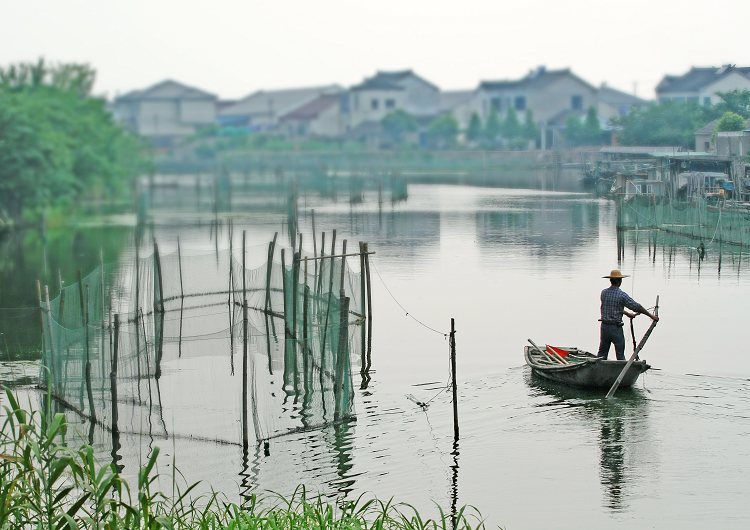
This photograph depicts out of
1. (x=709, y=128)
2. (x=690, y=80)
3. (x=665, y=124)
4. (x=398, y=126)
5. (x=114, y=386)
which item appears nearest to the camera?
(x=114, y=386)

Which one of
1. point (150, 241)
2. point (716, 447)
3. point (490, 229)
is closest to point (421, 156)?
point (490, 229)

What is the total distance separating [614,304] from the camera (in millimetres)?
14344

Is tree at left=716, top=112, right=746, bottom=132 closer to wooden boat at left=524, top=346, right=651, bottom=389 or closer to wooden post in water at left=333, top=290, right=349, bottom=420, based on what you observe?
wooden boat at left=524, top=346, right=651, bottom=389

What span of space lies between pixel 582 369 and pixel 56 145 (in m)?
28.8

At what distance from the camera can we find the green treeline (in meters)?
38.4

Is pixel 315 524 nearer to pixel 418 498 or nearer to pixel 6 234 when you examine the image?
pixel 418 498

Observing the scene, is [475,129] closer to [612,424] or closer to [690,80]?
[690,80]

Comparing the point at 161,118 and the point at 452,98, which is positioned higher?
the point at 452,98

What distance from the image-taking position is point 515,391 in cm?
1508

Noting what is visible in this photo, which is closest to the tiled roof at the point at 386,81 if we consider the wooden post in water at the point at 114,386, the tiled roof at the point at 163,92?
the tiled roof at the point at 163,92

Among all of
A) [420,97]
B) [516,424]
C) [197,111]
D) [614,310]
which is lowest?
[516,424]

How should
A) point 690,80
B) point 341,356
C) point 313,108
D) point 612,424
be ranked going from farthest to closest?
point 313,108 → point 690,80 → point 612,424 → point 341,356

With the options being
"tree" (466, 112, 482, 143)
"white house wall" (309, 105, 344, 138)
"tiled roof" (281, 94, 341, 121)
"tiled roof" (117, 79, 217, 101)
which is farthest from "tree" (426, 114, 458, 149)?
"tiled roof" (117, 79, 217, 101)

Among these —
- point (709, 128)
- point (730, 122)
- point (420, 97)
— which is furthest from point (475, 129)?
→ point (730, 122)
